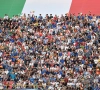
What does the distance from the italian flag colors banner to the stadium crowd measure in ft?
7.79

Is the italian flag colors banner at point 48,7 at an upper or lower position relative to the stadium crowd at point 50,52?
upper

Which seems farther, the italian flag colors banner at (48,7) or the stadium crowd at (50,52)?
the italian flag colors banner at (48,7)

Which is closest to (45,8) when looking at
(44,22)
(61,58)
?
(44,22)

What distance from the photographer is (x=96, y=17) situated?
109 ft

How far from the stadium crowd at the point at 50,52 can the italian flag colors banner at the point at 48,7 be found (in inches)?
93.5

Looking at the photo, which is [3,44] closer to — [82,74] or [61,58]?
[61,58]

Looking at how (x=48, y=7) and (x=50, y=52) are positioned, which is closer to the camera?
(x=50, y=52)

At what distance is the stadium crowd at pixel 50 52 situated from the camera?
27.5 m

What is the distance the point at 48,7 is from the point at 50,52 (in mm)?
8900

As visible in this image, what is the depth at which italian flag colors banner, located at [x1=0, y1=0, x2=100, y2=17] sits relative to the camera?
36562mm

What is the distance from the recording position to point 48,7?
125ft

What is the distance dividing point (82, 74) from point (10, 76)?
6050mm

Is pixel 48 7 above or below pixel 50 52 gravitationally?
above

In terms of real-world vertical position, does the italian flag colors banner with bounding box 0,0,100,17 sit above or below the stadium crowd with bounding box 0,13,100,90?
above
